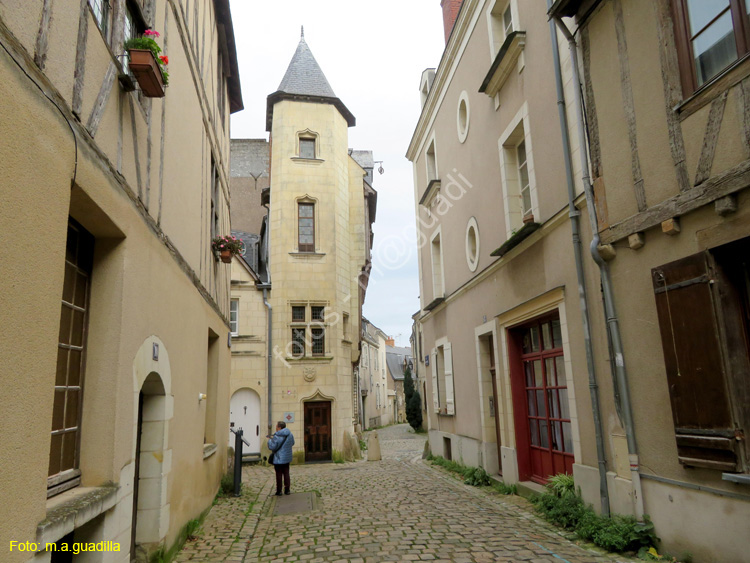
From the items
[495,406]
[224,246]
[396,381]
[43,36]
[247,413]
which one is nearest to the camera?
[43,36]

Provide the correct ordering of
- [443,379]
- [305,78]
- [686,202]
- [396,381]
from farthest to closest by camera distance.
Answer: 1. [396,381]
2. [305,78]
3. [443,379]
4. [686,202]

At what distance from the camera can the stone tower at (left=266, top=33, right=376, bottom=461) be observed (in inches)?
639

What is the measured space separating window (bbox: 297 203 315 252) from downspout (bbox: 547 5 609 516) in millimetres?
11557

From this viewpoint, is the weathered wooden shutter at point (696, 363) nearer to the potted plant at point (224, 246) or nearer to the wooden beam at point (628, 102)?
the wooden beam at point (628, 102)

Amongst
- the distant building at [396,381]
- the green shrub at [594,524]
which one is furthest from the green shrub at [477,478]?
the distant building at [396,381]

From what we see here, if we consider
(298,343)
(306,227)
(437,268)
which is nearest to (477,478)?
(437,268)

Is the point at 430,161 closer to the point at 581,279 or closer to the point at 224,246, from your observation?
the point at 224,246

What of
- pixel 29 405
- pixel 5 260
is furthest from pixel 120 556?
pixel 5 260

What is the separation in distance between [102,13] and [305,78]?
619 inches

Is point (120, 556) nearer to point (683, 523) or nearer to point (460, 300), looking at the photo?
point (683, 523)

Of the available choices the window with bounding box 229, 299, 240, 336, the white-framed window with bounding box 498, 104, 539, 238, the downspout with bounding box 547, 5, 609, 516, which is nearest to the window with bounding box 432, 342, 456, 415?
the white-framed window with bounding box 498, 104, 539, 238

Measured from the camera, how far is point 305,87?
59.7 ft

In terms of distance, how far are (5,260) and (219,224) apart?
7067mm

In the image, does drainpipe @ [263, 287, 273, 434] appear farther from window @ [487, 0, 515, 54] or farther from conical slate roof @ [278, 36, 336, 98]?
window @ [487, 0, 515, 54]
